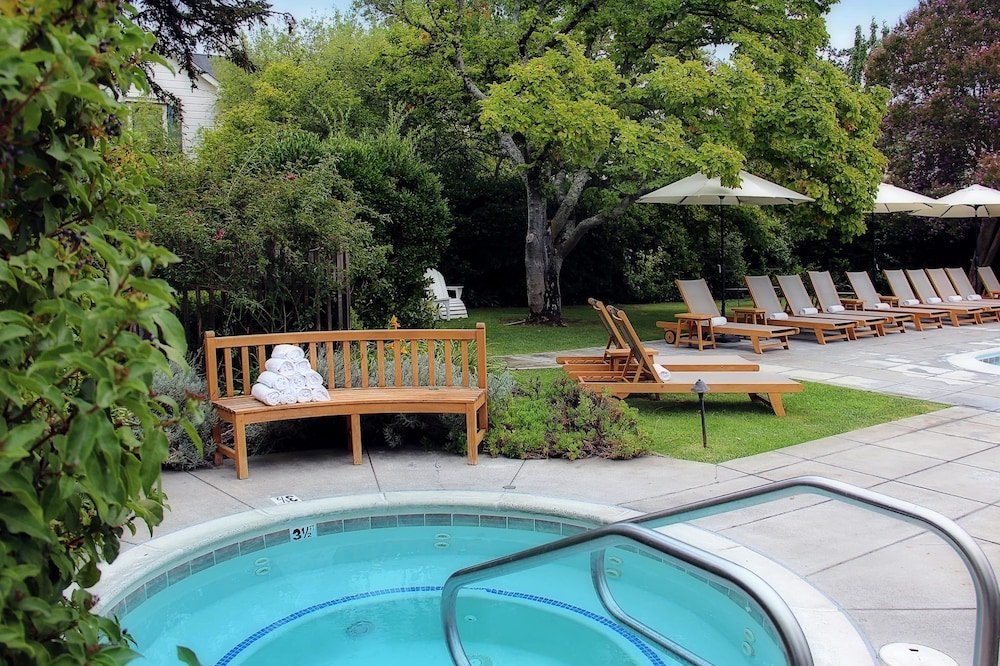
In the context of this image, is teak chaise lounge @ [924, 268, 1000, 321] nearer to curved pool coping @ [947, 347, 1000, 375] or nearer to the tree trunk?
curved pool coping @ [947, 347, 1000, 375]

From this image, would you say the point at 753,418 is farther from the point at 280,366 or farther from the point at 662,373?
the point at 280,366

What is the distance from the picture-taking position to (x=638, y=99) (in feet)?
44.4

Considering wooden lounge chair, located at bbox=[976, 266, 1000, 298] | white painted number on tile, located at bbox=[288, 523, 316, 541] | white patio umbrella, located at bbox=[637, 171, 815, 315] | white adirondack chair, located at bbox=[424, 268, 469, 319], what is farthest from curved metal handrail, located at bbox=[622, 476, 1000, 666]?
wooden lounge chair, located at bbox=[976, 266, 1000, 298]

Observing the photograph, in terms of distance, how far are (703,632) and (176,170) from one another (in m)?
6.15

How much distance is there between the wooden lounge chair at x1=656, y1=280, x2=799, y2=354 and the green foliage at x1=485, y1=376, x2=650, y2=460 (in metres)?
5.90

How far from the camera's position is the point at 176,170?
746 centimetres

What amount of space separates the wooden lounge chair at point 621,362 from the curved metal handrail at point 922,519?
514 centimetres

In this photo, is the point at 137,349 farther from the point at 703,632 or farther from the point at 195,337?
the point at 195,337

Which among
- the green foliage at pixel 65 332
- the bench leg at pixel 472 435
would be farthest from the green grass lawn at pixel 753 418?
the green foliage at pixel 65 332

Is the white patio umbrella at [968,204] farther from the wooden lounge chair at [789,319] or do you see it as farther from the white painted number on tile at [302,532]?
the white painted number on tile at [302,532]

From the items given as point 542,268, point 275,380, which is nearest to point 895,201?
point 542,268

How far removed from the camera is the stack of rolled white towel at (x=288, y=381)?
5.78 m

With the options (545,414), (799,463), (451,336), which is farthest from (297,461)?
(799,463)

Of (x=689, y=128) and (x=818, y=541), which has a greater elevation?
(x=689, y=128)
